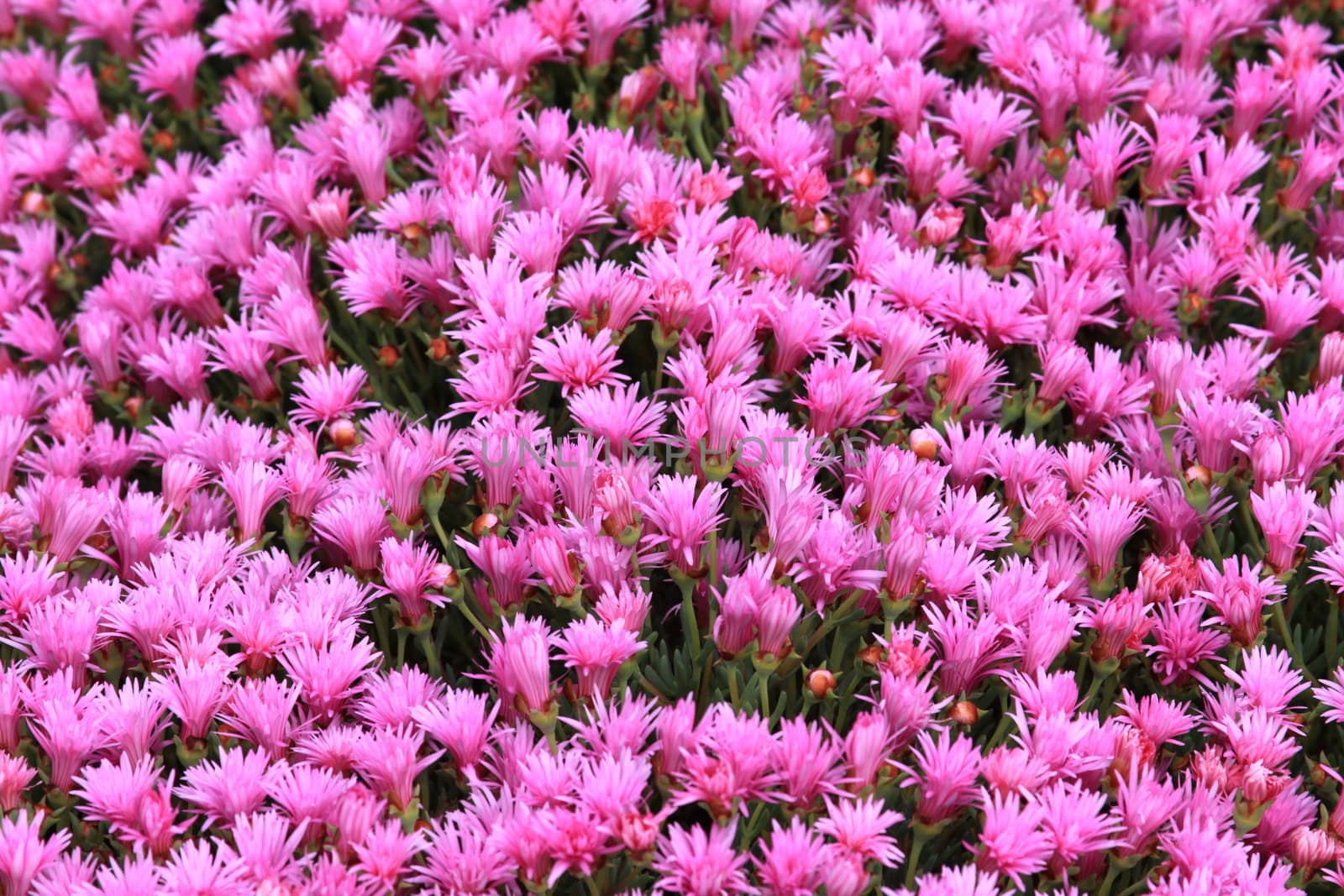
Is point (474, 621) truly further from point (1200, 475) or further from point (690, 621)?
point (1200, 475)

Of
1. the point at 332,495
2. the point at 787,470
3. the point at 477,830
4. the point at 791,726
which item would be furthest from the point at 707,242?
the point at 477,830

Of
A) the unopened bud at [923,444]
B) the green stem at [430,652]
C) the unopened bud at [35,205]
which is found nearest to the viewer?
the green stem at [430,652]

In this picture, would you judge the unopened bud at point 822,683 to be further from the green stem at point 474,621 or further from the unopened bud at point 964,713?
the green stem at point 474,621

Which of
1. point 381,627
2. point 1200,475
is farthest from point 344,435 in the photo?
point 1200,475

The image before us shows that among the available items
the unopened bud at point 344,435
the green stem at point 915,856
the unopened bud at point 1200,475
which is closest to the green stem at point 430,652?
the unopened bud at point 344,435

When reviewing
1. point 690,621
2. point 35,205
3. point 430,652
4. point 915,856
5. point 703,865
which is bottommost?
point 703,865

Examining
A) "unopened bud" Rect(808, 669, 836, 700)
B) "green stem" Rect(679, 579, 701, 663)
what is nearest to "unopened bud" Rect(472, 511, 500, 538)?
"green stem" Rect(679, 579, 701, 663)

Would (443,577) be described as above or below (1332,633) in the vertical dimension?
below

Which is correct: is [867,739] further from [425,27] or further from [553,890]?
[425,27]

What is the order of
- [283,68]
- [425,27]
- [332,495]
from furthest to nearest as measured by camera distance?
[425,27]
[283,68]
[332,495]
